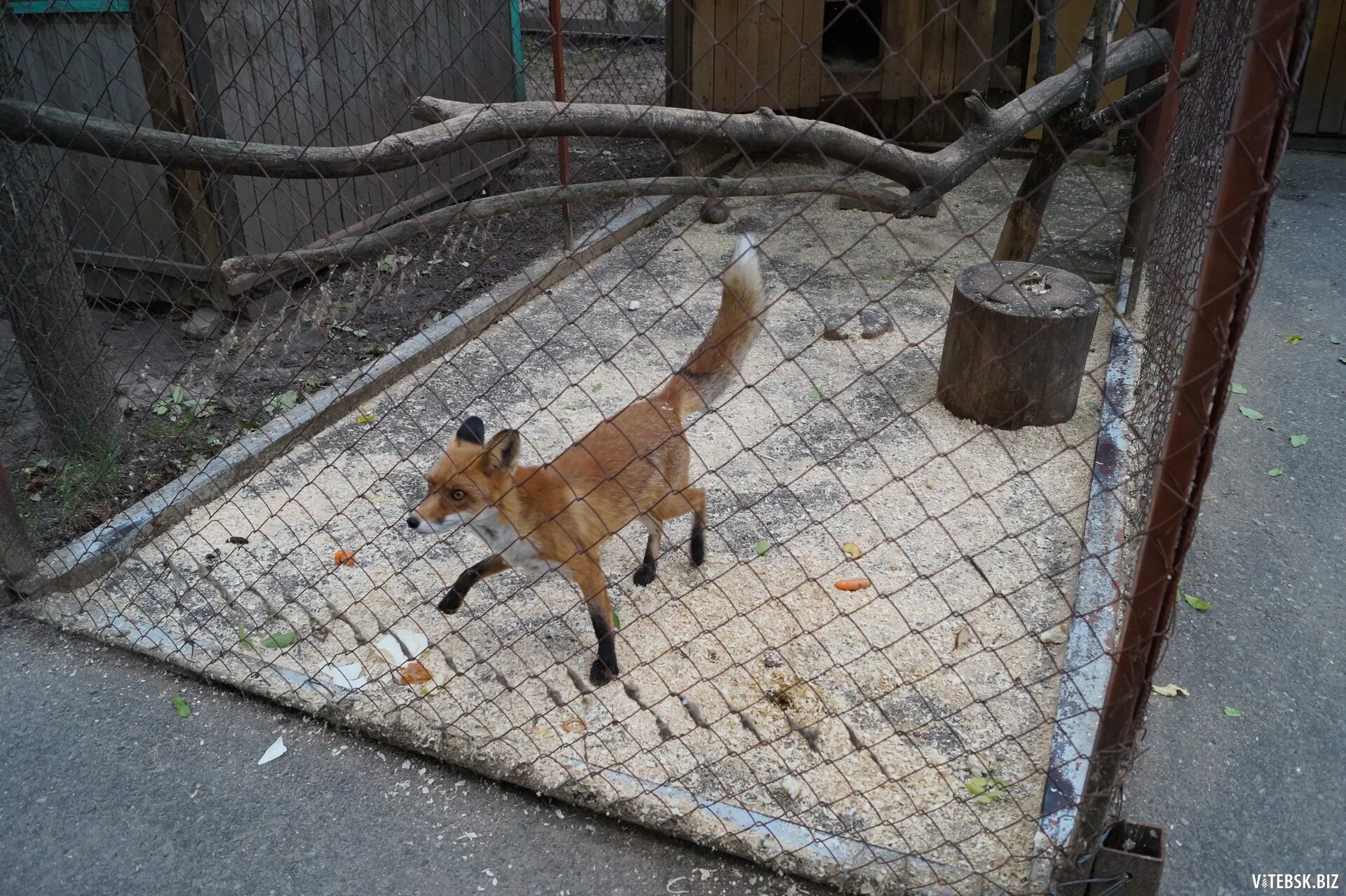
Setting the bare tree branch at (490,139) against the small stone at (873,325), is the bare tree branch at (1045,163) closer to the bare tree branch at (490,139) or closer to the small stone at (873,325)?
the small stone at (873,325)

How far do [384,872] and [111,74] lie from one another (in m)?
4.56

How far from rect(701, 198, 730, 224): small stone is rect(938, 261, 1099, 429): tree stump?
2666mm

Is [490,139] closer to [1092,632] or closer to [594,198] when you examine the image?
[594,198]

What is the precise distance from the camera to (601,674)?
303 centimetres

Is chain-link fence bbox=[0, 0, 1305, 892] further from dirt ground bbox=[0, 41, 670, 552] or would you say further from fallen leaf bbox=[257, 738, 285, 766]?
fallen leaf bbox=[257, 738, 285, 766]

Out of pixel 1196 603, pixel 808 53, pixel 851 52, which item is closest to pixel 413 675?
pixel 1196 603

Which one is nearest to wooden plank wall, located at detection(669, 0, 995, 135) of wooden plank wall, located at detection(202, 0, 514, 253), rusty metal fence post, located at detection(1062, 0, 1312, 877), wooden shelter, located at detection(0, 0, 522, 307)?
wooden plank wall, located at detection(202, 0, 514, 253)

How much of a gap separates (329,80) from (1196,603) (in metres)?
5.46

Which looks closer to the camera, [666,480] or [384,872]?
[384,872]

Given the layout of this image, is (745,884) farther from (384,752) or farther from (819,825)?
(384,752)

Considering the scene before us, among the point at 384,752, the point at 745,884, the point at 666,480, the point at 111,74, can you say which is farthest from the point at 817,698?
the point at 111,74

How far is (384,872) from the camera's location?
2512 millimetres

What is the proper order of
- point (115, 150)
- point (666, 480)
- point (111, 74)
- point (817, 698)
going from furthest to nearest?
1. point (111, 74)
2. point (666, 480)
3. point (817, 698)
4. point (115, 150)

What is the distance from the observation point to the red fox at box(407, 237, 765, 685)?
2.80 metres
